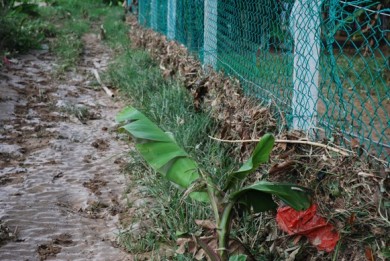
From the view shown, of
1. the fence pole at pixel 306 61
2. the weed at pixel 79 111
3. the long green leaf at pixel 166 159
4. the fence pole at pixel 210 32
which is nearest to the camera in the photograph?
the long green leaf at pixel 166 159

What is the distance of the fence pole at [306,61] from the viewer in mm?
2932

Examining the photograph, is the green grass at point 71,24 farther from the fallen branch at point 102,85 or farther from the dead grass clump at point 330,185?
the dead grass clump at point 330,185

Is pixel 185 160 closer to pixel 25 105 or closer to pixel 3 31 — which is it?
pixel 25 105

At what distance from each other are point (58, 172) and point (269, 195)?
2.22 metres

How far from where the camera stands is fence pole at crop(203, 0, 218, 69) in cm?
510

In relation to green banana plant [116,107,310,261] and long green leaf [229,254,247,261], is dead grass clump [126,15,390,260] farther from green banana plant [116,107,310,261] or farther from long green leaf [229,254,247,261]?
long green leaf [229,254,247,261]

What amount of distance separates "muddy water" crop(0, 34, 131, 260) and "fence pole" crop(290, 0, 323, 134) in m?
1.25

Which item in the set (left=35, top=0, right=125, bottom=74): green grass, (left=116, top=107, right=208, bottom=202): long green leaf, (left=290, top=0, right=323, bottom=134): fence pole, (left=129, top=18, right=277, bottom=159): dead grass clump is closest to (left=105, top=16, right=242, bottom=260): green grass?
(left=129, top=18, right=277, bottom=159): dead grass clump

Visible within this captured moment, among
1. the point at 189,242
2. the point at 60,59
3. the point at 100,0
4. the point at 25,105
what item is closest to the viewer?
the point at 189,242

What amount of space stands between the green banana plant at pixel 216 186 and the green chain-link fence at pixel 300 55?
41cm

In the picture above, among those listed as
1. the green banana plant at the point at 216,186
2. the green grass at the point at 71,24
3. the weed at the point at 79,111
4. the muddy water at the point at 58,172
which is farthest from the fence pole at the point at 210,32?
the green grass at the point at 71,24

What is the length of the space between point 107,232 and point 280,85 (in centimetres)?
140

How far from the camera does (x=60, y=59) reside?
8953 mm

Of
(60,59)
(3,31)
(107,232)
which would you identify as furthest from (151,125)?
(3,31)
